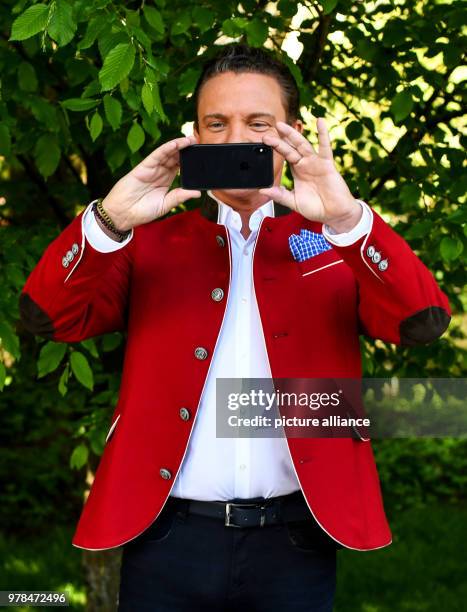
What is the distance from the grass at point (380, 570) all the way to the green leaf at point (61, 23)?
3.53 m

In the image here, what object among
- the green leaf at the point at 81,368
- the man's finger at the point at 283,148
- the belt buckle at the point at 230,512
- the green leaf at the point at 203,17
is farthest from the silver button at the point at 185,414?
the green leaf at the point at 203,17

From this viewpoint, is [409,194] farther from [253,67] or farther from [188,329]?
[188,329]

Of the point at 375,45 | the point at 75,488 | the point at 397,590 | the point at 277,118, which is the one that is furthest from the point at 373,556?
the point at 277,118

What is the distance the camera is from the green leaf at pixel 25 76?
3180 mm

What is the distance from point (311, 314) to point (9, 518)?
4862mm

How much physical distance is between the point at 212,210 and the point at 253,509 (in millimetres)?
821

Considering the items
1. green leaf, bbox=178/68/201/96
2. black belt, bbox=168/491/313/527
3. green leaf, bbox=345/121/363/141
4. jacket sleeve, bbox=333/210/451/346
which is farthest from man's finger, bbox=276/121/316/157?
green leaf, bbox=345/121/363/141

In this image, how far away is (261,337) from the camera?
2.44 metres

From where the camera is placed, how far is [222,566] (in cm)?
236

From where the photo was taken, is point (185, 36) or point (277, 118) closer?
point (277, 118)

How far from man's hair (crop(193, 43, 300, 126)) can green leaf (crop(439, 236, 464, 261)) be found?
2.14ft

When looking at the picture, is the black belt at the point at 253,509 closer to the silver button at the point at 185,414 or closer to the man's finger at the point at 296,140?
the silver button at the point at 185,414

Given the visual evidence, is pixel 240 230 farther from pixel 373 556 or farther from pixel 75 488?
pixel 75 488

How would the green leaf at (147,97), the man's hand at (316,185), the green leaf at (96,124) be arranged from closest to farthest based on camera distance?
the man's hand at (316,185), the green leaf at (147,97), the green leaf at (96,124)
